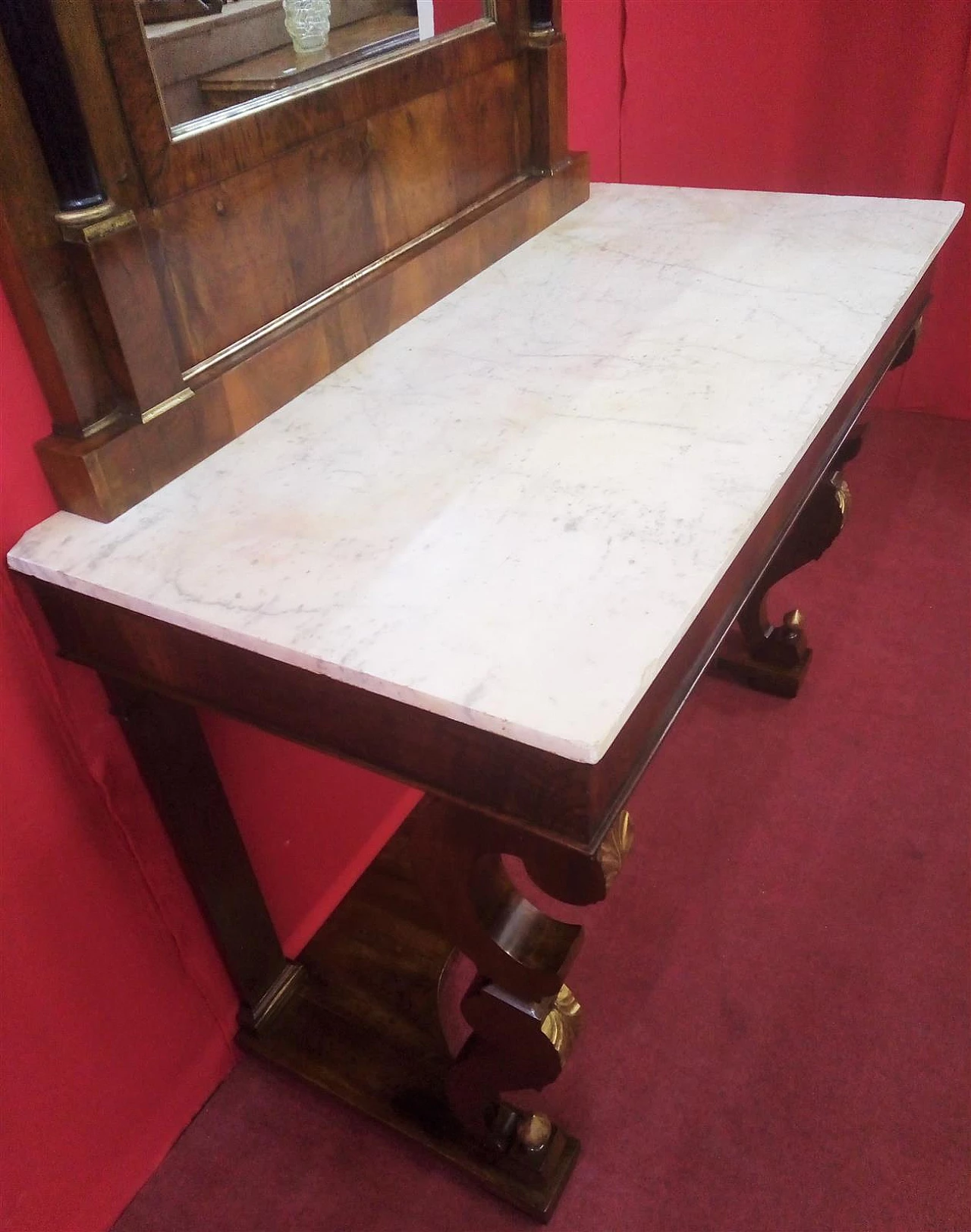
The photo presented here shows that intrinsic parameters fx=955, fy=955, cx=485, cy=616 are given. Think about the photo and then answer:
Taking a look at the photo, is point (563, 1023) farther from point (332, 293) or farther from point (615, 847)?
point (332, 293)

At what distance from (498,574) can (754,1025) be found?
0.90 meters

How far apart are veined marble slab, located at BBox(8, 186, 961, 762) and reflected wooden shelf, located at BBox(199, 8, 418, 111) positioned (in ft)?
0.86

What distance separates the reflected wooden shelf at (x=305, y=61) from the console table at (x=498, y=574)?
261mm

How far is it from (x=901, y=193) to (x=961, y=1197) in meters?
2.09

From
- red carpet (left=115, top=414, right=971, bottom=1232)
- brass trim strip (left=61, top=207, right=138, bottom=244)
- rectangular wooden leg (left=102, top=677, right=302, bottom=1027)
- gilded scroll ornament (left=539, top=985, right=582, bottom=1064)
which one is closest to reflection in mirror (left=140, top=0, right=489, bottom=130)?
brass trim strip (left=61, top=207, right=138, bottom=244)

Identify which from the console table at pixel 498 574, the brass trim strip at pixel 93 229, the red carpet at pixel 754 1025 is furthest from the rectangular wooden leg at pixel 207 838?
the brass trim strip at pixel 93 229

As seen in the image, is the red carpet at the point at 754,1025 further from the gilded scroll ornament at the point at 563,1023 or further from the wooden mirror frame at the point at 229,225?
the wooden mirror frame at the point at 229,225

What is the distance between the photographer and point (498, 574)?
2.30 ft

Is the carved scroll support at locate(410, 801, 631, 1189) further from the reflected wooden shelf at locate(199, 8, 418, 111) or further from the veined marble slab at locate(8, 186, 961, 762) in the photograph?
the reflected wooden shelf at locate(199, 8, 418, 111)

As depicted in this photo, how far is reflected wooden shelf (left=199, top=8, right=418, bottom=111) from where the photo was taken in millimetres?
822

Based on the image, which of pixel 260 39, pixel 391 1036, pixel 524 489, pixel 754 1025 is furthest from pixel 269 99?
pixel 754 1025

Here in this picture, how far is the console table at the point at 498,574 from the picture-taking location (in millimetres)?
649

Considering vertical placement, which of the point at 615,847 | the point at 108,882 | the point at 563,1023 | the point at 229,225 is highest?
the point at 229,225

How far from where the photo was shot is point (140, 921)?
1057 mm
